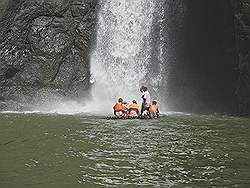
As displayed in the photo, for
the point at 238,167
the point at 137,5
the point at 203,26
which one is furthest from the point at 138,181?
the point at 137,5

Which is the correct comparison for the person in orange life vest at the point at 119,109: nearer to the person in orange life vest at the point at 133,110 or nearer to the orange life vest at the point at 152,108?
the person in orange life vest at the point at 133,110

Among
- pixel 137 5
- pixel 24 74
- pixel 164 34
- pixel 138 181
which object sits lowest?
pixel 138 181

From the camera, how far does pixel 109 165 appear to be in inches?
417

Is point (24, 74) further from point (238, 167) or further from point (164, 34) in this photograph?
point (238, 167)

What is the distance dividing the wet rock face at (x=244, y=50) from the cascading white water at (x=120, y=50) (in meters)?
8.32

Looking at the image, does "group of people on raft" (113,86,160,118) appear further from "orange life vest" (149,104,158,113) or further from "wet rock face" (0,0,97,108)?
"wet rock face" (0,0,97,108)

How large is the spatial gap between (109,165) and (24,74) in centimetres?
2051

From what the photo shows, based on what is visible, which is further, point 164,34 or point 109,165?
point 164,34

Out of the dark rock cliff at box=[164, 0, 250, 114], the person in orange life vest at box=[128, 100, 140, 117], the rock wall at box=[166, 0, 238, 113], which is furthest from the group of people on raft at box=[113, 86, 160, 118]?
the rock wall at box=[166, 0, 238, 113]

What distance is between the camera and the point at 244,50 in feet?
77.6

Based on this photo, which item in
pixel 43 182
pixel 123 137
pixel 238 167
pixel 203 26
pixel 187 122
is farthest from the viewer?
pixel 203 26

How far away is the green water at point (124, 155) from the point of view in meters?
9.26

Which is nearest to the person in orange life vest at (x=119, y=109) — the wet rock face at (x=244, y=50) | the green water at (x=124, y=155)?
the green water at (x=124, y=155)

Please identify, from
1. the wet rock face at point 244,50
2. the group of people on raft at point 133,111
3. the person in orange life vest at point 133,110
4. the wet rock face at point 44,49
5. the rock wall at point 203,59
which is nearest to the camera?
the group of people on raft at point 133,111
